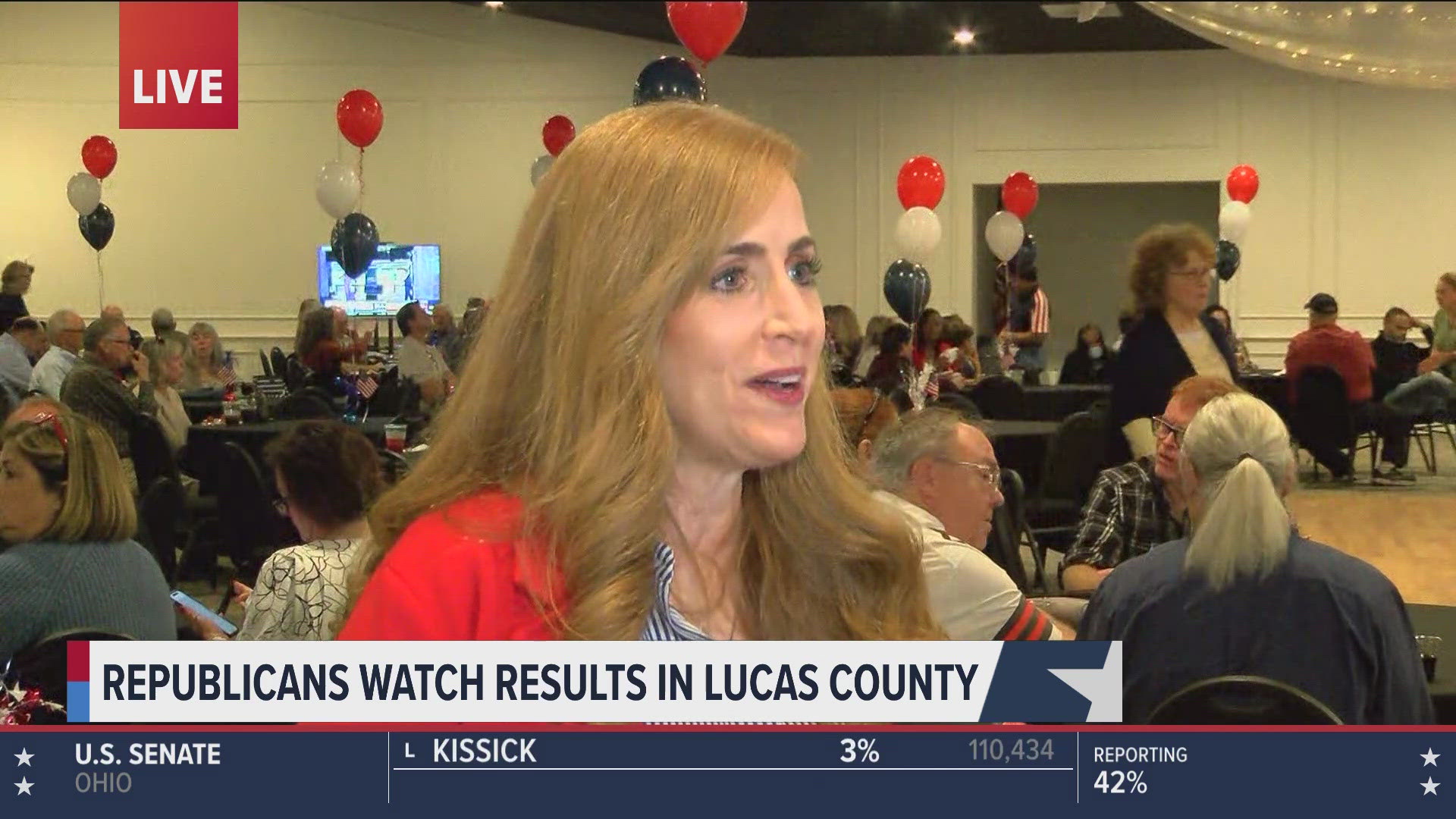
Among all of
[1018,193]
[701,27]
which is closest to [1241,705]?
[701,27]

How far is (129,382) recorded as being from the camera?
219 inches

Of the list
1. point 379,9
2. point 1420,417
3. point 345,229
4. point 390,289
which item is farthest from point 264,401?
point 1420,417

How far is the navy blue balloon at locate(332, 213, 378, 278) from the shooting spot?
277 inches

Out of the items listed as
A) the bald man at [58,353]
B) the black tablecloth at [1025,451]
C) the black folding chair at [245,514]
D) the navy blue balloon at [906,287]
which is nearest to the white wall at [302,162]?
the bald man at [58,353]

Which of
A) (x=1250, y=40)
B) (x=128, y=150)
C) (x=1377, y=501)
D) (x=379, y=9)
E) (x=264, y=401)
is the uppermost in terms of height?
(x=379, y=9)

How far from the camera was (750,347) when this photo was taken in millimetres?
811

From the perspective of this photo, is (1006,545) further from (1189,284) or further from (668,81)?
(668,81)

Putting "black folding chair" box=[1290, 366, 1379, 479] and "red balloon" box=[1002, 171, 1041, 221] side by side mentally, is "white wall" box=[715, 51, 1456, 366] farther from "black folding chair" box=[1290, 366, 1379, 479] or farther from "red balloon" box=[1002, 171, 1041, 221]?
"black folding chair" box=[1290, 366, 1379, 479]

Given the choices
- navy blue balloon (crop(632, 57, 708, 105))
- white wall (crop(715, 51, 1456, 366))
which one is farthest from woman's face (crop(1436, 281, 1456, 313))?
navy blue balloon (crop(632, 57, 708, 105))

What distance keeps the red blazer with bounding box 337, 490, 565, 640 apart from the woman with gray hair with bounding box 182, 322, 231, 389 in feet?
21.1

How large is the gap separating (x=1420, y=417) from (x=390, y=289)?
606cm

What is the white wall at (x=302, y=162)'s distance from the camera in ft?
21.8
